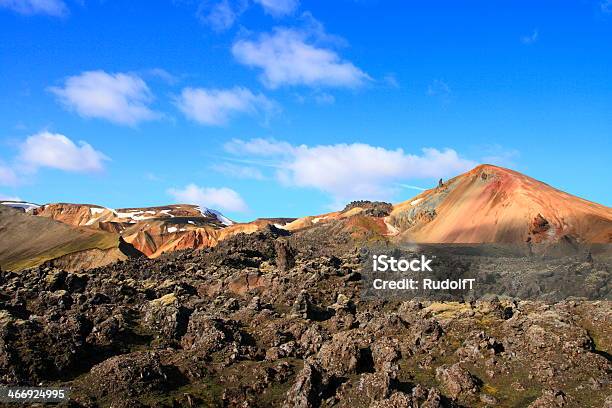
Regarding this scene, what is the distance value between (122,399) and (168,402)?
2.85 metres

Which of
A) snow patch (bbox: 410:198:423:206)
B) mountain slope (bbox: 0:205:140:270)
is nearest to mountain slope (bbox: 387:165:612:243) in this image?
snow patch (bbox: 410:198:423:206)

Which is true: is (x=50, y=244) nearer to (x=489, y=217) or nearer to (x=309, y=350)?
(x=489, y=217)

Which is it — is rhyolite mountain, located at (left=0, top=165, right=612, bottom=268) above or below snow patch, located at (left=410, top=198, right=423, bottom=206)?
below

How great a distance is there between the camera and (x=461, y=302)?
188 feet

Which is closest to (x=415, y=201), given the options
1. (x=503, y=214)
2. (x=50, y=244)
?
(x=503, y=214)

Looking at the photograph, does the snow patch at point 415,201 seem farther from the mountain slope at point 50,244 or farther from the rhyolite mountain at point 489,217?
the mountain slope at point 50,244

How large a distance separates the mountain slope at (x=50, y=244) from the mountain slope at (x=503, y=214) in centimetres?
6278

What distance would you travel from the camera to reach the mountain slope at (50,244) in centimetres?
12138

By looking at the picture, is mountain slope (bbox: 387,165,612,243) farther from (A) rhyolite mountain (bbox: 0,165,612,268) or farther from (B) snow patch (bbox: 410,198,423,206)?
(B) snow patch (bbox: 410,198,423,206)

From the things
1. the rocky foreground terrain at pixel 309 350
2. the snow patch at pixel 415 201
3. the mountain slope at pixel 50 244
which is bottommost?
the rocky foreground terrain at pixel 309 350

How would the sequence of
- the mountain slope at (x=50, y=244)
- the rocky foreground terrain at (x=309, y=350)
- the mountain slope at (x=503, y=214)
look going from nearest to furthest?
the rocky foreground terrain at (x=309, y=350)
the mountain slope at (x=503, y=214)
the mountain slope at (x=50, y=244)

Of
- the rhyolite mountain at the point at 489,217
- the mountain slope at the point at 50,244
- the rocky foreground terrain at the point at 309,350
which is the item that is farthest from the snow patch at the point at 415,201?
the rocky foreground terrain at the point at 309,350

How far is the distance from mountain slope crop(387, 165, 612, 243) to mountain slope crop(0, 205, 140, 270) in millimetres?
62785

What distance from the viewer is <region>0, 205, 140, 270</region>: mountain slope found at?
12138 centimetres
